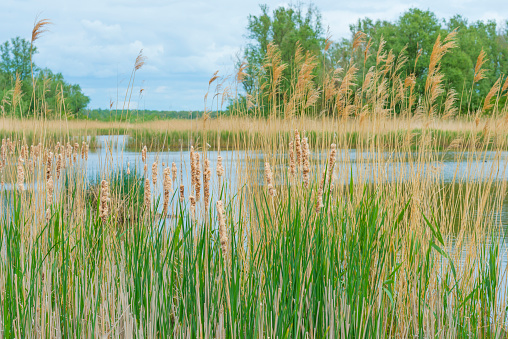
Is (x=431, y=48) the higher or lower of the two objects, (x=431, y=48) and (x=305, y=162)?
the higher

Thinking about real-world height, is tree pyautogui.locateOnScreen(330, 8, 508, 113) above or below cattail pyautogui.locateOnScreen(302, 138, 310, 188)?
above

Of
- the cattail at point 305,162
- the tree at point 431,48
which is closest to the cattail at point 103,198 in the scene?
the cattail at point 305,162

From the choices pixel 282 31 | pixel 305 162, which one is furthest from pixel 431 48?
pixel 305 162

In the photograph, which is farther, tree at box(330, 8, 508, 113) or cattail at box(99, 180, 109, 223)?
tree at box(330, 8, 508, 113)

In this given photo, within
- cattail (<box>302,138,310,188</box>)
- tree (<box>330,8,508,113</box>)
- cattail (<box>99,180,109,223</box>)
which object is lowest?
cattail (<box>99,180,109,223</box>)

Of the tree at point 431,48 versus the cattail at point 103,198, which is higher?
the tree at point 431,48

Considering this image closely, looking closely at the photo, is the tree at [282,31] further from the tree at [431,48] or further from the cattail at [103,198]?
the cattail at [103,198]

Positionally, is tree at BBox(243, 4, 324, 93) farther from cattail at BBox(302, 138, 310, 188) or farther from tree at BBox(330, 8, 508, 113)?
cattail at BBox(302, 138, 310, 188)

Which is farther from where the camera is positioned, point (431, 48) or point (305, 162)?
point (431, 48)

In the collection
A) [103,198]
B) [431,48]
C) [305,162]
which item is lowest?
[103,198]

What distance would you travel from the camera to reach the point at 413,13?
124ft

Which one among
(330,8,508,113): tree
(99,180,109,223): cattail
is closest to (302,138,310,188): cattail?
(99,180,109,223): cattail

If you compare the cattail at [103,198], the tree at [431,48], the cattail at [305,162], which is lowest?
the cattail at [103,198]

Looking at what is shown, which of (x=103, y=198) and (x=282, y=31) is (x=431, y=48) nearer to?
(x=282, y=31)
